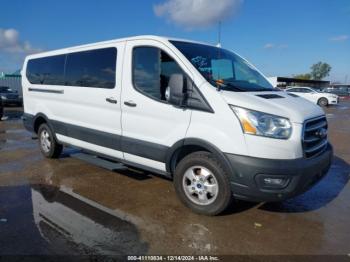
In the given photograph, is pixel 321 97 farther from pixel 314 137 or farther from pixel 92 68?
pixel 92 68

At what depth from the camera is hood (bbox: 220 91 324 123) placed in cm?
360

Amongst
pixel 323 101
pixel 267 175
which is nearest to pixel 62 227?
pixel 267 175

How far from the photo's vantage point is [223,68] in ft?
15.2

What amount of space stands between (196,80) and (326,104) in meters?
26.1

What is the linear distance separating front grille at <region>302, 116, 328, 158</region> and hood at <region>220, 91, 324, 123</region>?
0.10 meters

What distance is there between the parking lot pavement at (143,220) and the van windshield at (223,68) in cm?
170

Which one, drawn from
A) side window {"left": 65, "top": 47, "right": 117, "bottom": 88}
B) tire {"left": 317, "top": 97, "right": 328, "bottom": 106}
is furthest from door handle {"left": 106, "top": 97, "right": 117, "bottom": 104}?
tire {"left": 317, "top": 97, "right": 328, "bottom": 106}

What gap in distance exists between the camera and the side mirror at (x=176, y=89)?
153 inches

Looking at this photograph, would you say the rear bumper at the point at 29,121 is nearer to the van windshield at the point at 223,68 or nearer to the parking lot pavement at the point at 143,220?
the parking lot pavement at the point at 143,220

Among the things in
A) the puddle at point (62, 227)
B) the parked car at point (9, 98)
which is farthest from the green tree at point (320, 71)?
the puddle at point (62, 227)

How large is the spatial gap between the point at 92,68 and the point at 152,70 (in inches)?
58.4

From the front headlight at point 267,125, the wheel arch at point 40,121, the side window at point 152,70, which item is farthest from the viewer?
the wheel arch at point 40,121

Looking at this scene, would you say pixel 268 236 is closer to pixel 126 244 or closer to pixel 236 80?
pixel 126 244

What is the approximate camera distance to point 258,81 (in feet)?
16.0
